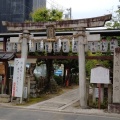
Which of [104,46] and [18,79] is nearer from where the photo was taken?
[104,46]

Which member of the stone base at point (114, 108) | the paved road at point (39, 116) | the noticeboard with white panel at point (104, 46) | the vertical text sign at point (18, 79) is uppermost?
the noticeboard with white panel at point (104, 46)

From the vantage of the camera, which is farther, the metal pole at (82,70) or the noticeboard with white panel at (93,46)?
the noticeboard with white panel at (93,46)

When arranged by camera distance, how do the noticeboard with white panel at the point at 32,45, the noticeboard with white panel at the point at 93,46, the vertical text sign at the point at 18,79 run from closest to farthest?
1. the noticeboard with white panel at the point at 93,46
2. the vertical text sign at the point at 18,79
3. the noticeboard with white panel at the point at 32,45

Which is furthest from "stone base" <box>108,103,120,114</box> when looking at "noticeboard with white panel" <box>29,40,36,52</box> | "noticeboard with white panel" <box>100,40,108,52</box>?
"noticeboard with white panel" <box>29,40,36,52</box>

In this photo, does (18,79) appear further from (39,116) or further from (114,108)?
(114,108)

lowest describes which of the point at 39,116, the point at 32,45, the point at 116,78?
the point at 39,116

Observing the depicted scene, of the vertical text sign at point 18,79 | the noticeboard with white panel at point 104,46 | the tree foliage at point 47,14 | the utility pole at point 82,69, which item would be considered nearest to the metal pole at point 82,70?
the utility pole at point 82,69

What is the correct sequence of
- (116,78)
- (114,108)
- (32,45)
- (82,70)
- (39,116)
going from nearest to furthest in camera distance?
(39,116) < (114,108) < (116,78) < (82,70) < (32,45)

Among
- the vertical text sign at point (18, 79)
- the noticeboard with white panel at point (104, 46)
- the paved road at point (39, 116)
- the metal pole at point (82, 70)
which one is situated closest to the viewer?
the paved road at point (39, 116)

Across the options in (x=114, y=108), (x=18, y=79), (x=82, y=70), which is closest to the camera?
(x=114, y=108)

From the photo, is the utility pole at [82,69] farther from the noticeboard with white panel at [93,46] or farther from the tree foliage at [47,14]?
the tree foliage at [47,14]

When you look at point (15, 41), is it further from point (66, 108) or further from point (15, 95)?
point (66, 108)

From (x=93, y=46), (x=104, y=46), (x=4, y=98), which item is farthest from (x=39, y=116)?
(x=104, y=46)

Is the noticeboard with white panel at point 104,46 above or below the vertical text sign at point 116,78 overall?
above
